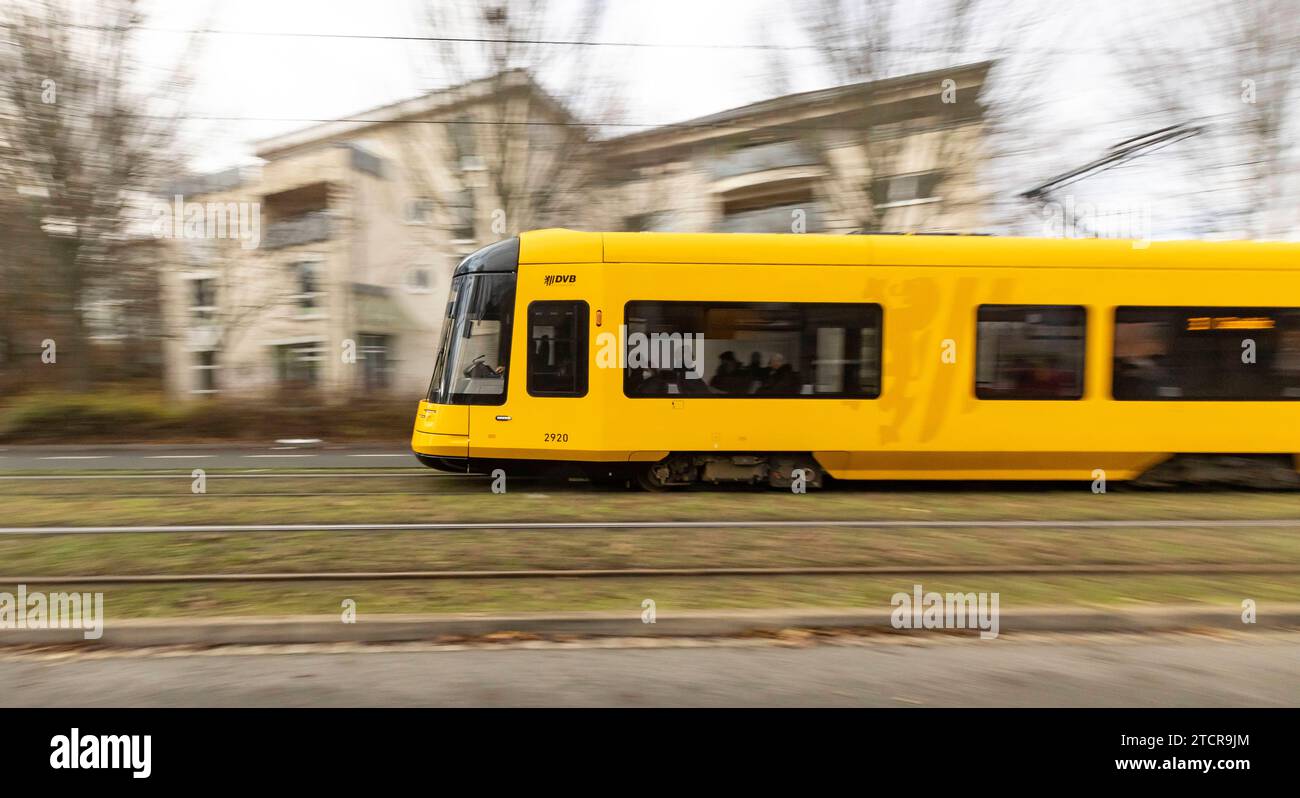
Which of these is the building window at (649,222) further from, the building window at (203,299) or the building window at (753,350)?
the building window at (203,299)

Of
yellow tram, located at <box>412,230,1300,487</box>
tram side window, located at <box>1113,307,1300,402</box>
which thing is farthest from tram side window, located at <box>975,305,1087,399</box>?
tram side window, located at <box>1113,307,1300,402</box>

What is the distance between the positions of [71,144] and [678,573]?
17.3 m

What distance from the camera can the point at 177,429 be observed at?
1644cm

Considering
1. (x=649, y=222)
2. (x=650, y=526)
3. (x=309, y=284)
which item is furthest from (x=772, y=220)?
(x=309, y=284)

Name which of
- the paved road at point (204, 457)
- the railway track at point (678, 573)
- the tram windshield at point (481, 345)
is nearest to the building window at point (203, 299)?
the paved road at point (204, 457)

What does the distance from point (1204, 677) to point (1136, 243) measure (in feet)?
22.7

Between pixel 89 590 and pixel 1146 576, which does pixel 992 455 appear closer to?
pixel 1146 576

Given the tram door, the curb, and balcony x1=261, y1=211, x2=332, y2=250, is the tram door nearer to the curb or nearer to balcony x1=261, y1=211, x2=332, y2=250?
the curb

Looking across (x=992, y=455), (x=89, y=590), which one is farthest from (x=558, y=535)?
(x=992, y=455)

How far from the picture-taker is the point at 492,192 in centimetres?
1594

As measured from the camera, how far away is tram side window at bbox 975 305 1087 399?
874 cm

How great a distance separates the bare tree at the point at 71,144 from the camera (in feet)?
50.0

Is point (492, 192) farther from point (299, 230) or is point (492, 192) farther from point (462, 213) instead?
point (299, 230)
